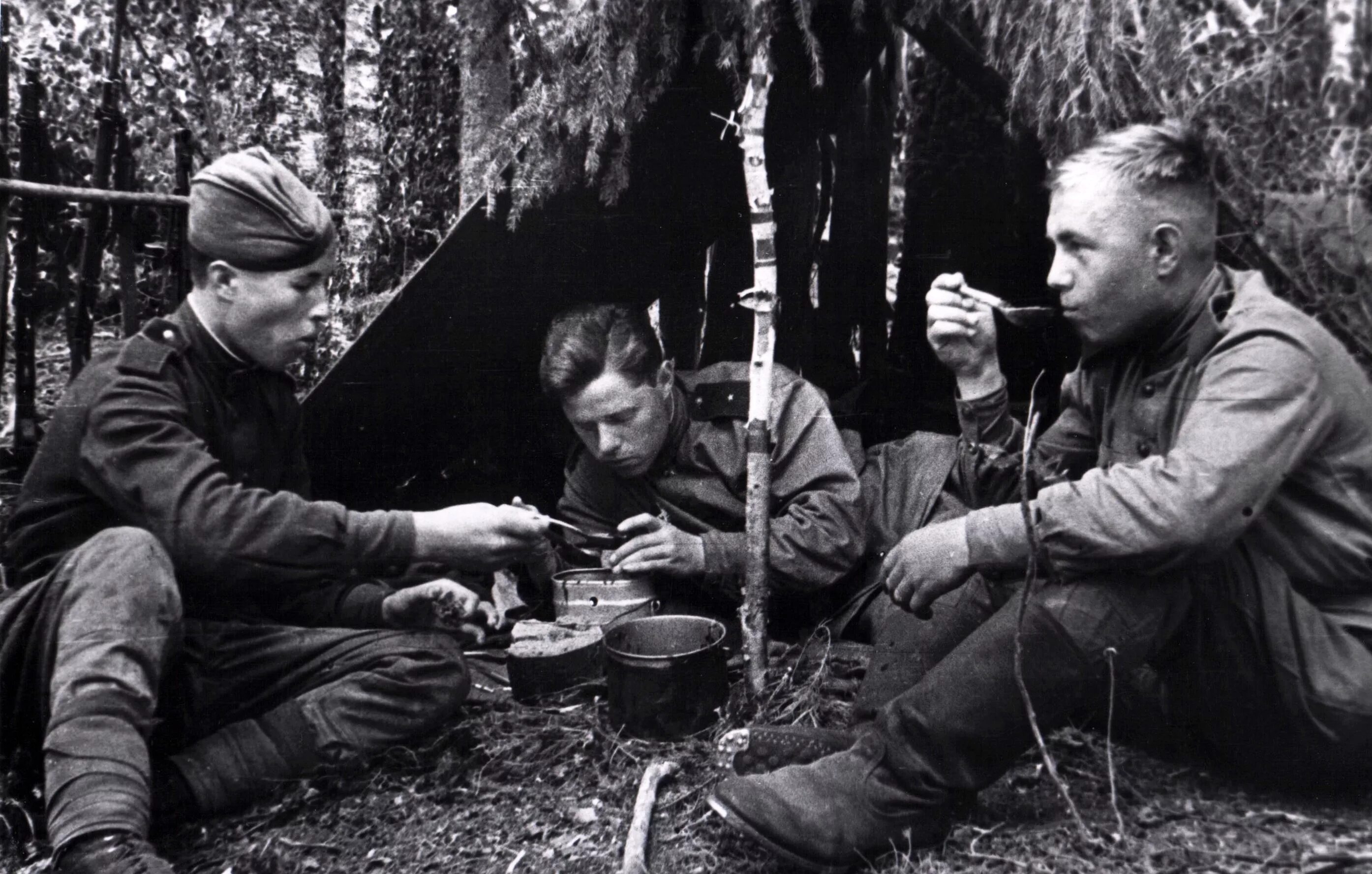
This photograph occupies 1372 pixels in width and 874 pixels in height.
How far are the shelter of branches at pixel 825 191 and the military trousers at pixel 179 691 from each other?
1.39 m

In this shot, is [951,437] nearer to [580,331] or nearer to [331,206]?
[580,331]

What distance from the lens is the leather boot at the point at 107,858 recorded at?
7.25 ft

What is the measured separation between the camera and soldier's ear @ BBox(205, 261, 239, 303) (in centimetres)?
300

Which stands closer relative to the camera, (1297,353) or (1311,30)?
(1297,353)

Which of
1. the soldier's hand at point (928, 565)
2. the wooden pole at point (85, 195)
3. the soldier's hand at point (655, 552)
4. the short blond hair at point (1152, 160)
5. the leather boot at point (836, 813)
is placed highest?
the short blond hair at point (1152, 160)

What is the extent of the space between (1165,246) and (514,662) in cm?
219

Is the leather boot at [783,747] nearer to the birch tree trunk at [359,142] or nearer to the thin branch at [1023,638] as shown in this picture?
the thin branch at [1023,638]

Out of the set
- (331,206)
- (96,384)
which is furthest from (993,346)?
(331,206)

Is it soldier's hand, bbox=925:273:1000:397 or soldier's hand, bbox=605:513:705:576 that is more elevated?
soldier's hand, bbox=925:273:1000:397

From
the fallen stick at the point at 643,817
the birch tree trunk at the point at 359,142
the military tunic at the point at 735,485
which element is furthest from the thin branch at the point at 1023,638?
the birch tree trunk at the point at 359,142

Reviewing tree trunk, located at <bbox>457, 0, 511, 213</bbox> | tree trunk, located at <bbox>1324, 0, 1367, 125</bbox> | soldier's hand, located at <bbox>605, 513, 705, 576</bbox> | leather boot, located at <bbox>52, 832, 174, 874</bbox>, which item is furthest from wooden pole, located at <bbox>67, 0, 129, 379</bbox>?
tree trunk, located at <bbox>1324, 0, 1367, 125</bbox>

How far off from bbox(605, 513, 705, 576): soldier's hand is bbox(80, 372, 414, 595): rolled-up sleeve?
953mm

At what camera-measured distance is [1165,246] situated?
251 centimetres

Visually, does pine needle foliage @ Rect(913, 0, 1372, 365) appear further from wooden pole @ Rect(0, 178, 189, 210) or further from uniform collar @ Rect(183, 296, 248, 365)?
wooden pole @ Rect(0, 178, 189, 210)
